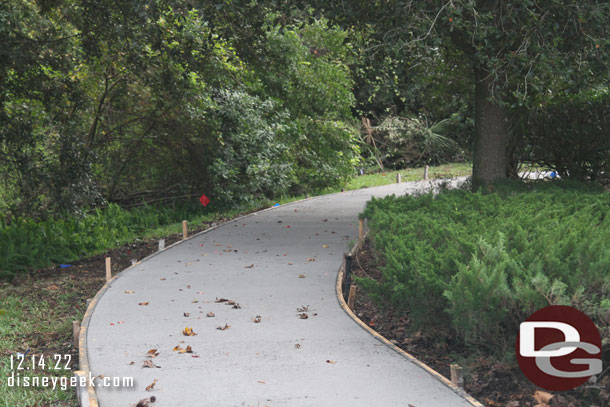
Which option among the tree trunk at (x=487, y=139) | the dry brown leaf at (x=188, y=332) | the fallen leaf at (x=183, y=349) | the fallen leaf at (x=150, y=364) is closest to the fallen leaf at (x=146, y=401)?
the fallen leaf at (x=150, y=364)

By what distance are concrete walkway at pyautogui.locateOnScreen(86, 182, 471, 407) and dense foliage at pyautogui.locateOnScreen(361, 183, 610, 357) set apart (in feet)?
1.89

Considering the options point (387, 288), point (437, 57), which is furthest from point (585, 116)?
point (387, 288)

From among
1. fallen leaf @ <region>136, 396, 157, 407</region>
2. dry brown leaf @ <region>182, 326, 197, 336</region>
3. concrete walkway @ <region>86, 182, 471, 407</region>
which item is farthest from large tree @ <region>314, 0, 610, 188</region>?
fallen leaf @ <region>136, 396, 157, 407</region>

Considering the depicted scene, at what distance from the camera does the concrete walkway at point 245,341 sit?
493 centimetres

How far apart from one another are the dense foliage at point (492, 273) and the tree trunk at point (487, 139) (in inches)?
202

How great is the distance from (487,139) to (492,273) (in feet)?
28.0

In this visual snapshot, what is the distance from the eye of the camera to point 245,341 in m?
6.21

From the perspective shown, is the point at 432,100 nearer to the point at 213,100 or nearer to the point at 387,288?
the point at 213,100

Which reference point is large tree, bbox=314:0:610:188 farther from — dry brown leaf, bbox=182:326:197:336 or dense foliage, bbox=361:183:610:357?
dry brown leaf, bbox=182:326:197:336

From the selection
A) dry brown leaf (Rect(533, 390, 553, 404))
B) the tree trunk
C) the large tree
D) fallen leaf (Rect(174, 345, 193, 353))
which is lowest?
dry brown leaf (Rect(533, 390, 553, 404))

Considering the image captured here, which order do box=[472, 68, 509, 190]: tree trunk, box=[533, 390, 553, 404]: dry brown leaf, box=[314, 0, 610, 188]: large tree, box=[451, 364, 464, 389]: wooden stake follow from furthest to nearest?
box=[472, 68, 509, 190]: tree trunk → box=[314, 0, 610, 188]: large tree → box=[451, 364, 464, 389]: wooden stake → box=[533, 390, 553, 404]: dry brown leaf

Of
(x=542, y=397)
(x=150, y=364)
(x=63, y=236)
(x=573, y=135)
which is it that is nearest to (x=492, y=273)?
(x=542, y=397)

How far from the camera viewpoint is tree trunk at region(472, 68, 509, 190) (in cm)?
1334

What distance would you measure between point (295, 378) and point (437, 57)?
460 inches
